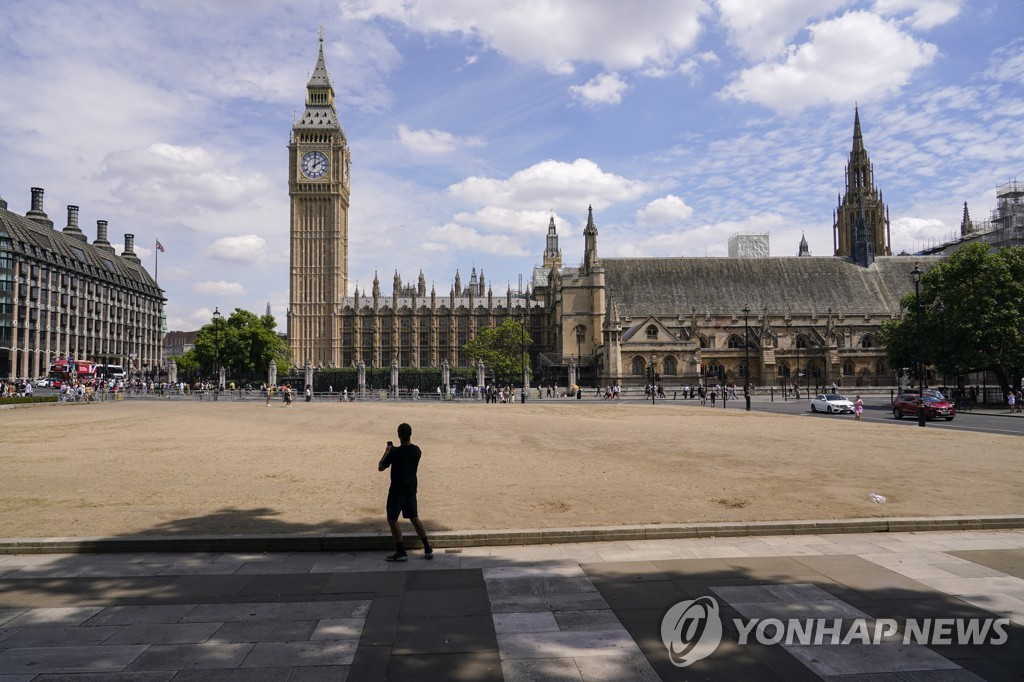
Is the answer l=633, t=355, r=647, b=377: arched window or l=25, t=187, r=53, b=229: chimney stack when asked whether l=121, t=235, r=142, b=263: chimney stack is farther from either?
l=633, t=355, r=647, b=377: arched window

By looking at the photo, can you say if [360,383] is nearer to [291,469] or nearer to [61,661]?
[291,469]

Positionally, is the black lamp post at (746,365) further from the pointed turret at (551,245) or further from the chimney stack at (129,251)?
the chimney stack at (129,251)

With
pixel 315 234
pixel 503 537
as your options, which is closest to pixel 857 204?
pixel 315 234

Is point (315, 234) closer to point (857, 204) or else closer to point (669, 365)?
point (669, 365)

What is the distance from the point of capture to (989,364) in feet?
131

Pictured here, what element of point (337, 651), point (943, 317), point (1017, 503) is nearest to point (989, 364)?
point (943, 317)

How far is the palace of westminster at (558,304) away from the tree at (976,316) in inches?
517

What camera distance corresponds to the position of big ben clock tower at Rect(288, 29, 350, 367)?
9662 centimetres

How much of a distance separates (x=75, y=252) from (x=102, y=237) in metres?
22.0

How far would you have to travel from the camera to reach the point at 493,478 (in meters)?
12.6

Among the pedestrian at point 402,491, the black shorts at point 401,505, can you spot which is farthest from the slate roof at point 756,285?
the black shorts at point 401,505

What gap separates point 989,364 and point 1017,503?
124ft

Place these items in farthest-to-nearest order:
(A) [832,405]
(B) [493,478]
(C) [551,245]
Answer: (C) [551,245], (A) [832,405], (B) [493,478]

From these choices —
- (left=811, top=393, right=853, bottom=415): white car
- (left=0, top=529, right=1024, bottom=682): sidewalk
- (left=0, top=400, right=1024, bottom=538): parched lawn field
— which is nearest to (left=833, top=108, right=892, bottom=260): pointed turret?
(left=811, top=393, right=853, bottom=415): white car
